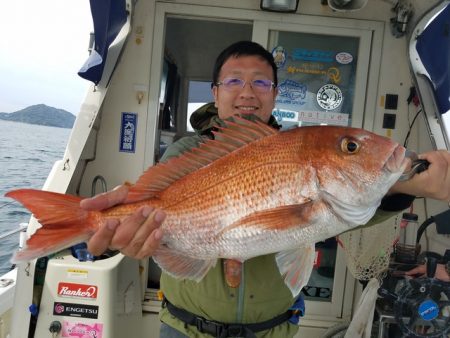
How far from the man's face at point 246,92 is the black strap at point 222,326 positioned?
3.21 ft

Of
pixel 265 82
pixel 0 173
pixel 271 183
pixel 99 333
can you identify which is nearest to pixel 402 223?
pixel 265 82

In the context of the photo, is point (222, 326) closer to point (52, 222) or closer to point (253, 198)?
point (253, 198)

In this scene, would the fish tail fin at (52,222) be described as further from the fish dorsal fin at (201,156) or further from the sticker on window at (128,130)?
the sticker on window at (128,130)

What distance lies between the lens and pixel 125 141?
3.63 m

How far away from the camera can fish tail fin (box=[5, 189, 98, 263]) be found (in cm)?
128

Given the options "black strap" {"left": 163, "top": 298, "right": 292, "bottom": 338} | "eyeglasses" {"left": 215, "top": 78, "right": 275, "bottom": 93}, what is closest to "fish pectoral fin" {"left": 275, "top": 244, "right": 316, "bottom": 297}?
"black strap" {"left": 163, "top": 298, "right": 292, "bottom": 338}

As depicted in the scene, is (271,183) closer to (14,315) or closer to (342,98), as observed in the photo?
(14,315)

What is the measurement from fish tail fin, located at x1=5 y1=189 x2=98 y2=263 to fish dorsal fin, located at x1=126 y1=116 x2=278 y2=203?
19 centimetres

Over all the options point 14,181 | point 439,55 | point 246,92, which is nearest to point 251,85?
point 246,92

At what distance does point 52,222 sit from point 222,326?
858mm

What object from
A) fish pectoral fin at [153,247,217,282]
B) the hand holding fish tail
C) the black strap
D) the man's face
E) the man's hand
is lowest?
the black strap

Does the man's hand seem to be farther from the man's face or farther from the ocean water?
the ocean water

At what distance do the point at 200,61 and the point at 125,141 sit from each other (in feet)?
11.4

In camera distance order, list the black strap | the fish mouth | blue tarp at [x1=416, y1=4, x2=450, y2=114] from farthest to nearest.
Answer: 1. blue tarp at [x1=416, y1=4, x2=450, y2=114]
2. the black strap
3. the fish mouth
